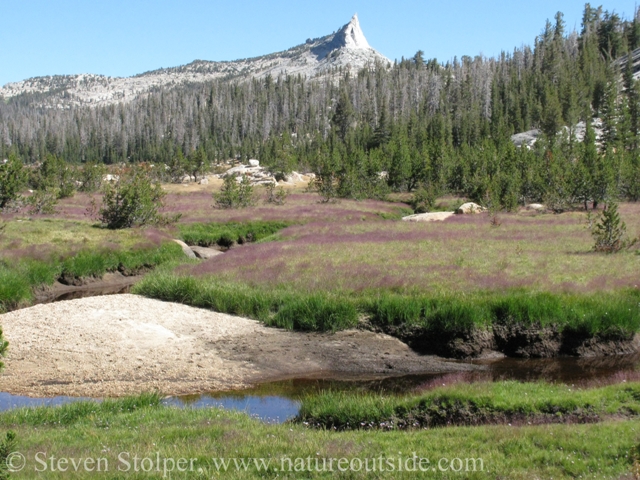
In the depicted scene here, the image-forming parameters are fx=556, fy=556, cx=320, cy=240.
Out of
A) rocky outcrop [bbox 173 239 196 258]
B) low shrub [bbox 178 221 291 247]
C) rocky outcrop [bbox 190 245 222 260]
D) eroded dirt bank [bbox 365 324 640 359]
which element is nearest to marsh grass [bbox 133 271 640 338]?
eroded dirt bank [bbox 365 324 640 359]

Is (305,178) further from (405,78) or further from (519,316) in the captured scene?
(519,316)

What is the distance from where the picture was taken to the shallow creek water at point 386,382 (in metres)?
13.9

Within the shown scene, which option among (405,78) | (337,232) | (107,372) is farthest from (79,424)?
(405,78)

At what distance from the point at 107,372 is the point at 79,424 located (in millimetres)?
5820

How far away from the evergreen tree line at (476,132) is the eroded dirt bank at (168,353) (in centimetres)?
3900

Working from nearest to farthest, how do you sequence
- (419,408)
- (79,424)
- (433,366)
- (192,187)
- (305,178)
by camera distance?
(79,424), (419,408), (433,366), (192,187), (305,178)

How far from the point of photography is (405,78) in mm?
188375

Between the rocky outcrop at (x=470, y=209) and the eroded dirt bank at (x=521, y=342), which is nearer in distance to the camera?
the eroded dirt bank at (x=521, y=342)

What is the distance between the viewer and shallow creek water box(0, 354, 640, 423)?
45.8 feet

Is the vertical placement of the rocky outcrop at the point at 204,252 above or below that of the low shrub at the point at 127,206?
below

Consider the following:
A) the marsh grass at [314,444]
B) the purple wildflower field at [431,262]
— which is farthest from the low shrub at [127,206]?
the marsh grass at [314,444]

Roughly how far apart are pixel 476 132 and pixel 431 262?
101783 millimetres

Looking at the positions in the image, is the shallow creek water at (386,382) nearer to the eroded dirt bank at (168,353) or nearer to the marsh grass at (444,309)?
the eroded dirt bank at (168,353)

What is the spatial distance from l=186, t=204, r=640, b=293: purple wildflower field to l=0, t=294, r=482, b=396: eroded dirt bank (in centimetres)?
426
